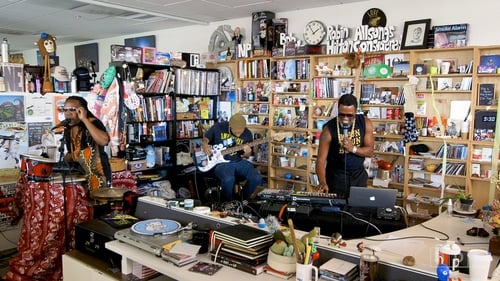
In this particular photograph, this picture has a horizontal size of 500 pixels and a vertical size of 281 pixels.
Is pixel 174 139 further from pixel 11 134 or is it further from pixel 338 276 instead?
pixel 338 276

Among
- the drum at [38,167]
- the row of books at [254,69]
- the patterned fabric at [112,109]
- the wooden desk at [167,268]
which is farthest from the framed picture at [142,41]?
the wooden desk at [167,268]

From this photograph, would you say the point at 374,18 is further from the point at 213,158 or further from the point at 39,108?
the point at 39,108

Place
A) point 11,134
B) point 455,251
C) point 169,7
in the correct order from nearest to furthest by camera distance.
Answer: point 455,251, point 11,134, point 169,7

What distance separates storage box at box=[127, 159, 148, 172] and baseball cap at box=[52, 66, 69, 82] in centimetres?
120

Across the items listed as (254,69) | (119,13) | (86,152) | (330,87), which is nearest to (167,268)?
(86,152)

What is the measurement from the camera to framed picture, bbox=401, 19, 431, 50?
448 cm

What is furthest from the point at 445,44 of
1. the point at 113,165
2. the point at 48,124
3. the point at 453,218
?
the point at 48,124

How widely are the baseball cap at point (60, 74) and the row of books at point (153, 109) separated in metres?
0.81

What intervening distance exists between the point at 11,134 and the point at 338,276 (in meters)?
3.69

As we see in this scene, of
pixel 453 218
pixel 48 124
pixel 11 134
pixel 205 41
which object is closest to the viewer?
pixel 453 218

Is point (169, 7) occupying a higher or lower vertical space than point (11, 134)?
higher

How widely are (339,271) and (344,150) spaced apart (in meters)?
2.02

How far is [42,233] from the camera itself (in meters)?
3.10

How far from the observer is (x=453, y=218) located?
105 inches
